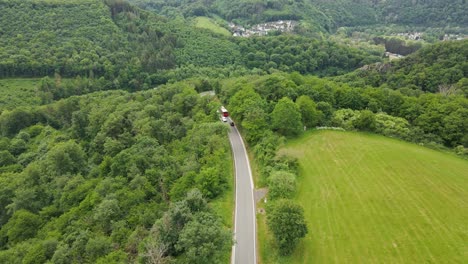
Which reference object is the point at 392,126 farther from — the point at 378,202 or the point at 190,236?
the point at 190,236

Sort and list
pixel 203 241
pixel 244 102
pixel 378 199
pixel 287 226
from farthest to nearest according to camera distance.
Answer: pixel 244 102
pixel 378 199
pixel 287 226
pixel 203 241

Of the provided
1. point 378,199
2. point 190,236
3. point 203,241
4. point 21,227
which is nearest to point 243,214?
point 203,241

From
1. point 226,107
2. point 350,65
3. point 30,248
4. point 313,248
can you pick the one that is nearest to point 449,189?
point 313,248

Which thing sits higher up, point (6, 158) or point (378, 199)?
point (378, 199)

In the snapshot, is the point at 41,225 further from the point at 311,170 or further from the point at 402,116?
the point at 402,116

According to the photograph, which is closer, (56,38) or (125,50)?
(56,38)

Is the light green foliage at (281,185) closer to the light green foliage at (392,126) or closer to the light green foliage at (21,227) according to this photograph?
the light green foliage at (392,126)

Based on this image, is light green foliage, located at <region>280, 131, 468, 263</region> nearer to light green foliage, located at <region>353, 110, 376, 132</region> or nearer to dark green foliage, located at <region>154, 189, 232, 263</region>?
light green foliage, located at <region>353, 110, 376, 132</region>
